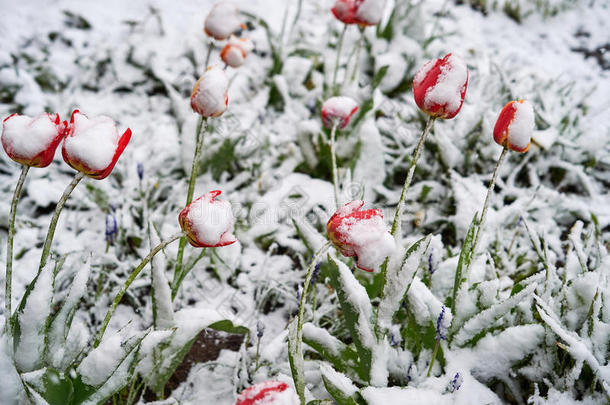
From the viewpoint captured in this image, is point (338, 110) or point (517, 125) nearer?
point (517, 125)

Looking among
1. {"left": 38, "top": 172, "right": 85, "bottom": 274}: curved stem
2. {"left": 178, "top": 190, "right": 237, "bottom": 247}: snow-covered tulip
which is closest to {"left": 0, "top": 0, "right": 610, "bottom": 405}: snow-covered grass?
{"left": 38, "top": 172, "right": 85, "bottom": 274}: curved stem

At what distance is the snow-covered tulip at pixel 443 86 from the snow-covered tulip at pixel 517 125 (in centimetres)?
10

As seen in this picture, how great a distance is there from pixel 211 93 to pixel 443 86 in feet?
1.22

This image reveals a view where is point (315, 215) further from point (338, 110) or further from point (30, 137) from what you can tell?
point (30, 137)

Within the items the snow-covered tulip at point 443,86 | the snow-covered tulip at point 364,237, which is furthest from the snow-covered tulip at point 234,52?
the snow-covered tulip at point 364,237

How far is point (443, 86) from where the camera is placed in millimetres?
729

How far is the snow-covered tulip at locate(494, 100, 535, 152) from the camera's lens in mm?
775

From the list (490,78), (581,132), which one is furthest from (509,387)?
(490,78)

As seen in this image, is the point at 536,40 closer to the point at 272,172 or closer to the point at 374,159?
the point at 374,159

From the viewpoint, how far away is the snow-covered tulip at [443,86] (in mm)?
726

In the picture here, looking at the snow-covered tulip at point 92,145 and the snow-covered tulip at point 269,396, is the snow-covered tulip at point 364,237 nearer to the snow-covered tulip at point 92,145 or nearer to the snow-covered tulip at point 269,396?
the snow-covered tulip at point 269,396

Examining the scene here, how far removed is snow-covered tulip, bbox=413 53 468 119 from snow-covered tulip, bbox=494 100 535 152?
0.10 meters

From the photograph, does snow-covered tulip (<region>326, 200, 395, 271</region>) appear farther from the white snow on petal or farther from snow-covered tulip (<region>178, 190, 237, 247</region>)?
the white snow on petal

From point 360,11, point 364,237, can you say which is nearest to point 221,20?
point 360,11
